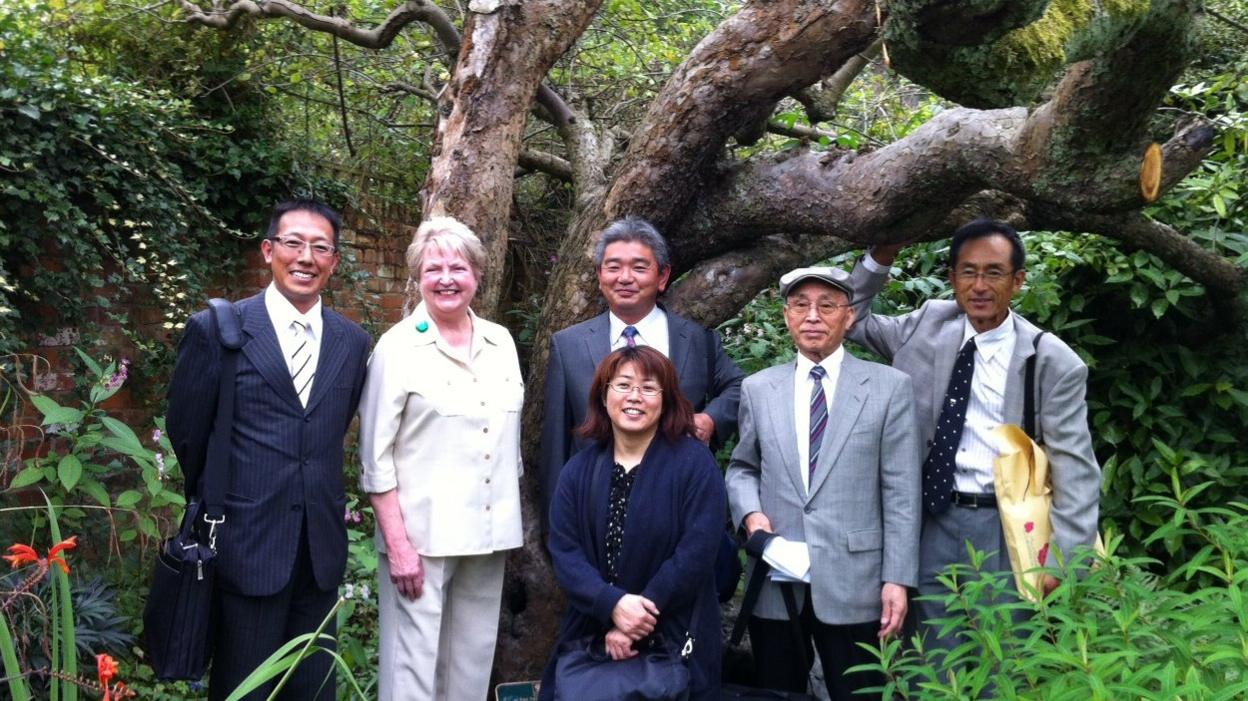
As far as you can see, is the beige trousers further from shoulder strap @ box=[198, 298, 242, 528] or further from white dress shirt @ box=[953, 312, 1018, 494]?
white dress shirt @ box=[953, 312, 1018, 494]

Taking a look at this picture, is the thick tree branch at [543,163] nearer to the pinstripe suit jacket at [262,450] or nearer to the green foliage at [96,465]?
the green foliage at [96,465]

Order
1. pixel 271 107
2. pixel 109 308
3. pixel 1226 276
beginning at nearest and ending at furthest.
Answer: pixel 1226 276 < pixel 109 308 < pixel 271 107

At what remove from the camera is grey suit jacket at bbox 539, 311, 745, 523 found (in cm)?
362

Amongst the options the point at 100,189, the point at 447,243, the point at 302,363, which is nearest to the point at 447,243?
the point at 447,243

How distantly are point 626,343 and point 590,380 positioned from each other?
0.18 m

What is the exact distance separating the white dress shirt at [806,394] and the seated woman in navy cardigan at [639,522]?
33cm

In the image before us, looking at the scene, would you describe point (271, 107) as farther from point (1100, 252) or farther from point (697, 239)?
point (1100, 252)

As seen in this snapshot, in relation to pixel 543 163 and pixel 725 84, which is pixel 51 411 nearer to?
pixel 725 84

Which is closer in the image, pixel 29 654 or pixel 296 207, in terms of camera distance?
pixel 296 207

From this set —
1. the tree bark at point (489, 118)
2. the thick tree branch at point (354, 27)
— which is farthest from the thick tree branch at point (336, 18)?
the tree bark at point (489, 118)

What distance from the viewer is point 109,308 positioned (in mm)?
5273

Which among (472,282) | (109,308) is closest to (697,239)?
(472,282)

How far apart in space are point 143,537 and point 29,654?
98 centimetres

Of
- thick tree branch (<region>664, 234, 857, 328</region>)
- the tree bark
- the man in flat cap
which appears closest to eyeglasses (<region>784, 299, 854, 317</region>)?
the man in flat cap
